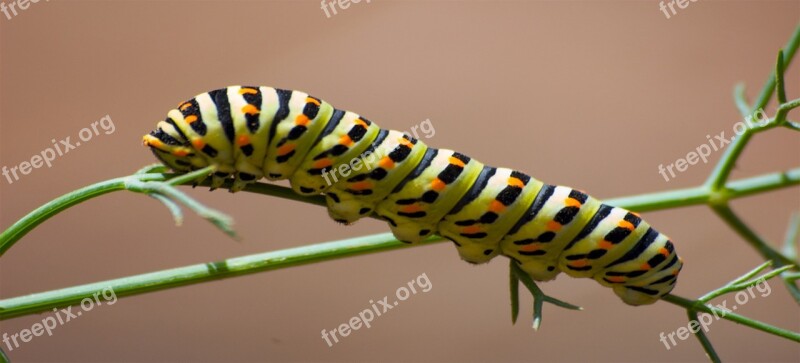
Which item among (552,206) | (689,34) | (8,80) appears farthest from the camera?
(689,34)

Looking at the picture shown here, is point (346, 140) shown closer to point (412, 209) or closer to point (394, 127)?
point (412, 209)

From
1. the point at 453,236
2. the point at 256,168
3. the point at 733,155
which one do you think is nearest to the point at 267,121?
the point at 256,168

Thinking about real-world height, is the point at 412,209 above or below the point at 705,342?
above

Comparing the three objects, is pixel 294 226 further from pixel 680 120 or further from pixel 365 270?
pixel 680 120

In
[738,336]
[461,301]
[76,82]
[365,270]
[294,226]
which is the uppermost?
[76,82]

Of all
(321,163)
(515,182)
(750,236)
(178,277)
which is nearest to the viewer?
(178,277)

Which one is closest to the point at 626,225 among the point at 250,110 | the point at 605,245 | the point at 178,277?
the point at 605,245

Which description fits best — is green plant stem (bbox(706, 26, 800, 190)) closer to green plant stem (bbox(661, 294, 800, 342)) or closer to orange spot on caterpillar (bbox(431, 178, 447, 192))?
green plant stem (bbox(661, 294, 800, 342))

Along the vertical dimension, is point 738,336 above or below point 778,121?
below
